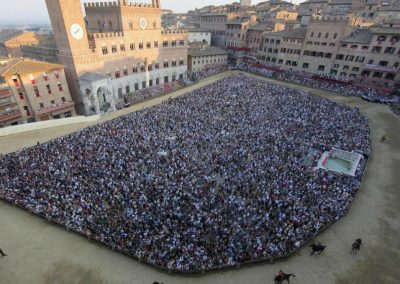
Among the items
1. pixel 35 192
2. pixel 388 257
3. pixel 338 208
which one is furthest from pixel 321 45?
pixel 35 192

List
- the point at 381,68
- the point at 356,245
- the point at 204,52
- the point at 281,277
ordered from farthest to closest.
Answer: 1. the point at 204,52
2. the point at 381,68
3. the point at 356,245
4. the point at 281,277

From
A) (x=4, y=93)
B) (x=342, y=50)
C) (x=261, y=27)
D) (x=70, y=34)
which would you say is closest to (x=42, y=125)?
(x=4, y=93)

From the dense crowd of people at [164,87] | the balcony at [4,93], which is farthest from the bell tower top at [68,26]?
the dense crowd of people at [164,87]

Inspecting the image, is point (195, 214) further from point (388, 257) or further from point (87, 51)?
point (87, 51)

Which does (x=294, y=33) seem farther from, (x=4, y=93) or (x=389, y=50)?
(x=4, y=93)

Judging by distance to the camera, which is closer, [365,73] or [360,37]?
[365,73]
